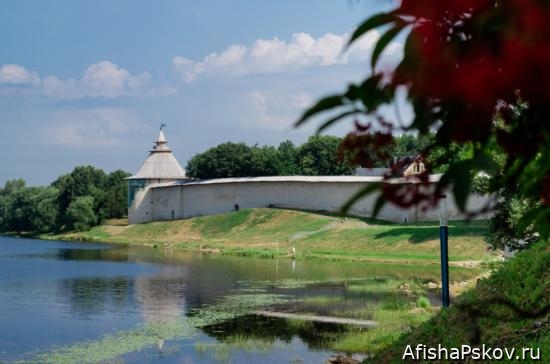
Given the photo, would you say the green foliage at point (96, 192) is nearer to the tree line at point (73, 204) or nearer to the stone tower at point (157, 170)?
the tree line at point (73, 204)

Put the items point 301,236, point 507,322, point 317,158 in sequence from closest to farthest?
point 507,322 → point 301,236 → point 317,158

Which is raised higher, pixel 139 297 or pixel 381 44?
pixel 381 44

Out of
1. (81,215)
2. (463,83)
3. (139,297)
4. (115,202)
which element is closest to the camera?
(463,83)

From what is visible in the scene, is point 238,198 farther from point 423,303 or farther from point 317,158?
point 423,303

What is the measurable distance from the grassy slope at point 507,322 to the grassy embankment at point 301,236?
54.4 feet

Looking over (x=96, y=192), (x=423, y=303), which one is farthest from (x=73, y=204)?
(x=423, y=303)

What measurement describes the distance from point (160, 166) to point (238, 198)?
10.1 m

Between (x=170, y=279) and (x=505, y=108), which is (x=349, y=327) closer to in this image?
(x=170, y=279)

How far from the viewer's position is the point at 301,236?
34.2 meters

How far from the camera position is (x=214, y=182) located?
148 feet

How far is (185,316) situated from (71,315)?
2171mm

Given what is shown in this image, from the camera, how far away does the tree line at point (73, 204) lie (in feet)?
161

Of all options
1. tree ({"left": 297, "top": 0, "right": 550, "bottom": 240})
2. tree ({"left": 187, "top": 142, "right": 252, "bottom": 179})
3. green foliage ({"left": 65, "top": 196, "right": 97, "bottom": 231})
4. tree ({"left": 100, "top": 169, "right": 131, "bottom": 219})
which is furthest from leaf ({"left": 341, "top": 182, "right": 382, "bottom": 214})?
tree ({"left": 100, "top": 169, "right": 131, "bottom": 219})

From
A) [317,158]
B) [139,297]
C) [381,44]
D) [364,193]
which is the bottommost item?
[139,297]
